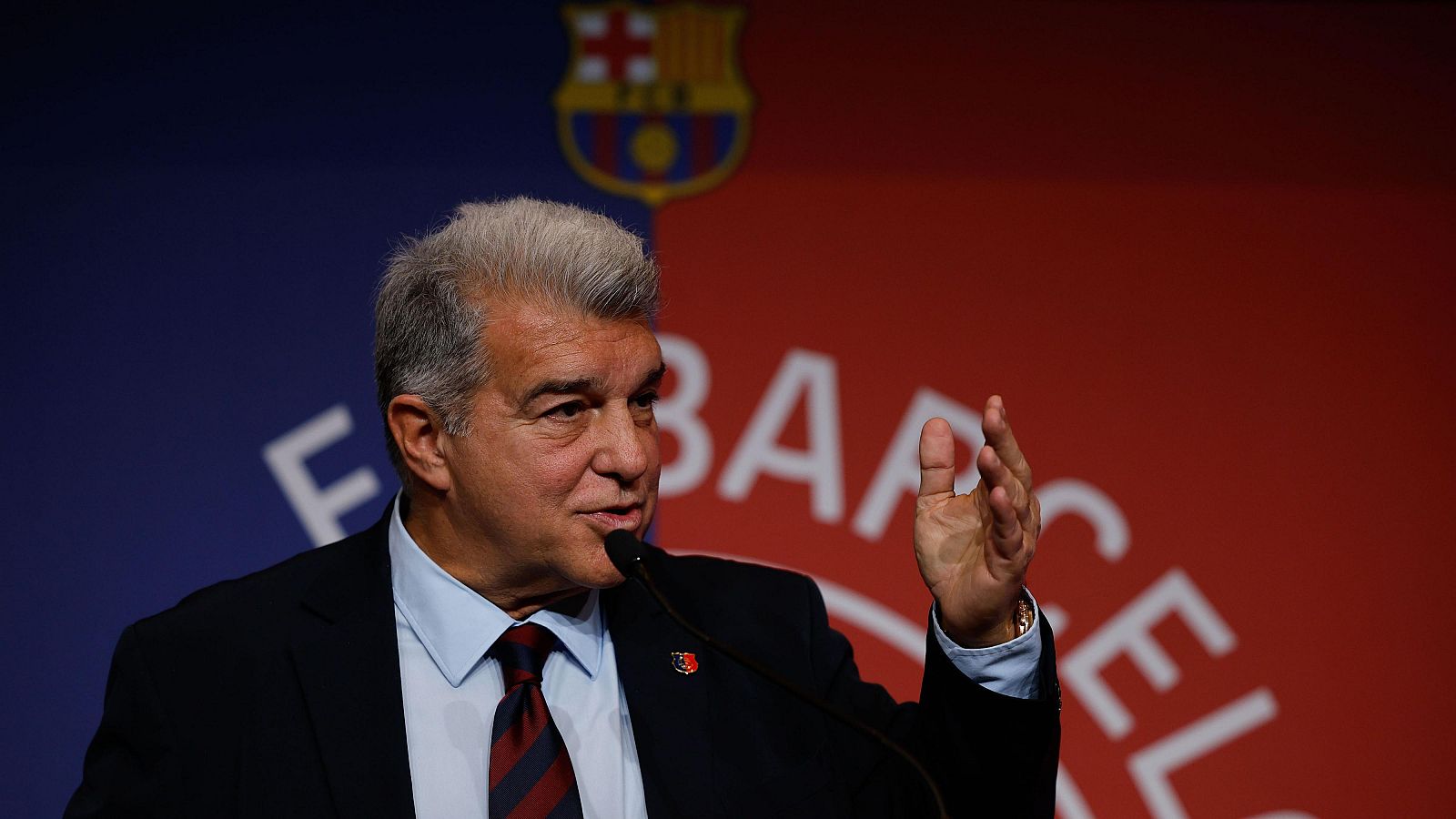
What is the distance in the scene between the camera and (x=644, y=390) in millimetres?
1721

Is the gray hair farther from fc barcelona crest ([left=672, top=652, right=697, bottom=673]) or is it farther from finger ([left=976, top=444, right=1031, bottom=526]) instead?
finger ([left=976, top=444, right=1031, bottom=526])

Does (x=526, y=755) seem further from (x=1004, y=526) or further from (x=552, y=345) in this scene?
(x=1004, y=526)

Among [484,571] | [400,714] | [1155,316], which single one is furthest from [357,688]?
[1155,316]

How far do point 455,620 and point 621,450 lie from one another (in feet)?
1.05

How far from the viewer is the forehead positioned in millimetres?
1642

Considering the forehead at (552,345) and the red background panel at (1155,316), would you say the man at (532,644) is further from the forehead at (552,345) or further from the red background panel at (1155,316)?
Result: the red background panel at (1155,316)

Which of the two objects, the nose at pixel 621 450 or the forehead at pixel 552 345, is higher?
the forehead at pixel 552 345

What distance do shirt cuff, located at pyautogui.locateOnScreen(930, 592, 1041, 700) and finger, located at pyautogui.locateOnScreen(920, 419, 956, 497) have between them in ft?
0.48

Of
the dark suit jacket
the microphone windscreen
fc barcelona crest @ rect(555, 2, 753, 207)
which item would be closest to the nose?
the microphone windscreen

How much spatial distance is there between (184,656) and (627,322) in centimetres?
69

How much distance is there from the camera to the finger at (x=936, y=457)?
1549mm

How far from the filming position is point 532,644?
5.63 ft

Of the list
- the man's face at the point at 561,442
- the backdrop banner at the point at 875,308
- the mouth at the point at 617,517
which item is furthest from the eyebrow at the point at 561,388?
the backdrop banner at the point at 875,308

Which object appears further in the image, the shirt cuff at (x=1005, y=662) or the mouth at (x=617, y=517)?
the mouth at (x=617, y=517)
